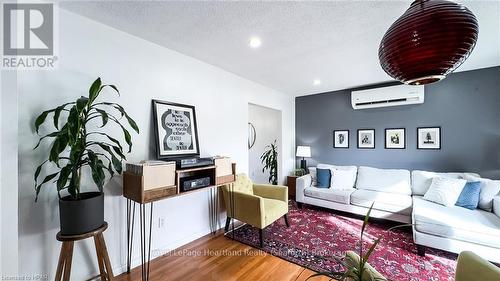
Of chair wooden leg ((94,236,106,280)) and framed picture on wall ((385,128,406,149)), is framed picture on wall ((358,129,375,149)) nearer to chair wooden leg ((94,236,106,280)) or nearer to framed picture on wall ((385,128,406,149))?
framed picture on wall ((385,128,406,149))

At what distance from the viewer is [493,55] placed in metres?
2.51

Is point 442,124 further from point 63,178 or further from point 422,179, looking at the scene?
point 63,178

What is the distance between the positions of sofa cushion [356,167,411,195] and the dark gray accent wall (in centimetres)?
37

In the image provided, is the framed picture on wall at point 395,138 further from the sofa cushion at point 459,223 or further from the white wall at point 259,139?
the white wall at point 259,139

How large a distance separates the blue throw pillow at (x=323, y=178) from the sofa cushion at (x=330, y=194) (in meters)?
0.11

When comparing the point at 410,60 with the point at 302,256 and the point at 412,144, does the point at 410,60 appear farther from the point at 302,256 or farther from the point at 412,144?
the point at 412,144

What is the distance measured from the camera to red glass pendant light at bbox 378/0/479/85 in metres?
0.68

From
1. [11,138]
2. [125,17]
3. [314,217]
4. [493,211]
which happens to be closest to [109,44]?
[125,17]

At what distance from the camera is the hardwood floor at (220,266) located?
1884 millimetres

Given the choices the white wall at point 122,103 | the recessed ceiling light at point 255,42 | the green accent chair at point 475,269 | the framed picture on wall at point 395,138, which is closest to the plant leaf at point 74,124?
the white wall at point 122,103

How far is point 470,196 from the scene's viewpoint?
8.11 feet

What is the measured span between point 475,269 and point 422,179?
2.55 meters

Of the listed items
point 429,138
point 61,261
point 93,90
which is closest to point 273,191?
point 61,261

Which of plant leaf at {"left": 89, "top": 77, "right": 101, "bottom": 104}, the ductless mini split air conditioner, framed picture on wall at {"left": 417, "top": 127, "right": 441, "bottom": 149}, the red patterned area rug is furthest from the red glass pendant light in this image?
framed picture on wall at {"left": 417, "top": 127, "right": 441, "bottom": 149}
